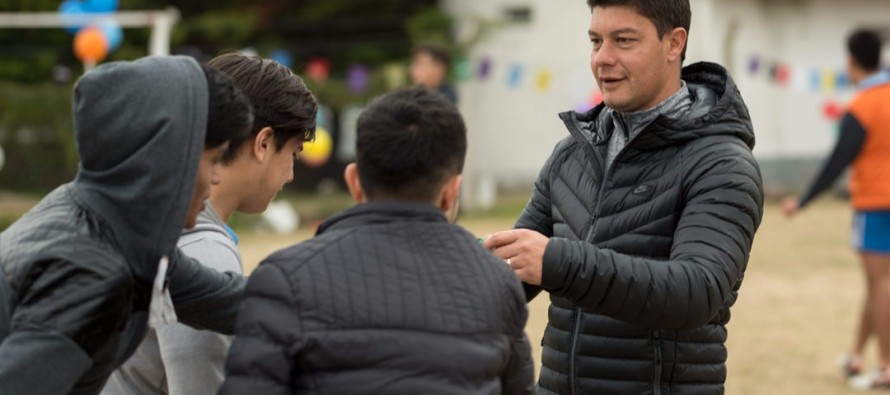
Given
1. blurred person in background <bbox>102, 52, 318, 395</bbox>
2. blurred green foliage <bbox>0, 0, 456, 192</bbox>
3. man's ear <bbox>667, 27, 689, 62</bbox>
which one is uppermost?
man's ear <bbox>667, 27, 689, 62</bbox>

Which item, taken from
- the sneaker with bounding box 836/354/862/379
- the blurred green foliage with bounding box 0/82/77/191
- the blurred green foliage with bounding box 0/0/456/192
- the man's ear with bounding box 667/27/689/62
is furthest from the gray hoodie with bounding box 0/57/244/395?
the blurred green foliage with bounding box 0/82/77/191

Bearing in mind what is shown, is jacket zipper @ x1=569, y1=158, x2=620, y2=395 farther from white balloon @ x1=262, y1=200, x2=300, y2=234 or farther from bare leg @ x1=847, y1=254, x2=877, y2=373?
white balloon @ x1=262, y1=200, x2=300, y2=234

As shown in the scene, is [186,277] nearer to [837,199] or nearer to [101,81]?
[101,81]

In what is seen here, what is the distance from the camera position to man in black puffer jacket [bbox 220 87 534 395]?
2135mm

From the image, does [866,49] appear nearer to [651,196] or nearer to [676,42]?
[676,42]

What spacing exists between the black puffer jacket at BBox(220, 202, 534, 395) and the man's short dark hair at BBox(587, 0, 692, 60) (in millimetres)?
910

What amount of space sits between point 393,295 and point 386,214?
146 millimetres

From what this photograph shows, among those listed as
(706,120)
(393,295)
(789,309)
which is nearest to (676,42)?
(706,120)

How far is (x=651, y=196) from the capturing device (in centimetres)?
291

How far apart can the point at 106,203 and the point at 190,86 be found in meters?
0.23

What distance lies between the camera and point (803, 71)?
20.6m

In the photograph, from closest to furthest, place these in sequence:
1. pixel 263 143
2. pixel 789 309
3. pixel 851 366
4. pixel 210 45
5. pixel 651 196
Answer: pixel 263 143 → pixel 651 196 → pixel 851 366 → pixel 789 309 → pixel 210 45

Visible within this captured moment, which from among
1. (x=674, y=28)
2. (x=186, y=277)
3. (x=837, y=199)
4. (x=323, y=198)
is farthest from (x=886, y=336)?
(x=837, y=199)

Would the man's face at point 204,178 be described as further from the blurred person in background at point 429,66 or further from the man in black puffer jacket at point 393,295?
the blurred person in background at point 429,66
